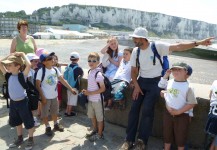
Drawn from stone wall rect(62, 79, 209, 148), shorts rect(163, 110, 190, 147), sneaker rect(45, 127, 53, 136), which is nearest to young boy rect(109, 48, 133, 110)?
stone wall rect(62, 79, 209, 148)

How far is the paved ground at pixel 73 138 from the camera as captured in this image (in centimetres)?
397

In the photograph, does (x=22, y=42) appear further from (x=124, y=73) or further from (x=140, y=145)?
(x=140, y=145)

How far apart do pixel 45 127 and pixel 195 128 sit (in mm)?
2469

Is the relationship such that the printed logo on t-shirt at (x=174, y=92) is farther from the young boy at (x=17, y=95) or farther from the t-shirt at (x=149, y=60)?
the young boy at (x=17, y=95)

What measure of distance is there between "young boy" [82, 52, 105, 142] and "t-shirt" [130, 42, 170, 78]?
23.6 inches

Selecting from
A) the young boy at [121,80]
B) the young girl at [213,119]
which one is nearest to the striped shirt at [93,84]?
the young boy at [121,80]

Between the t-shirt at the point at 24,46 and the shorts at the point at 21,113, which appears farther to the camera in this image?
the t-shirt at the point at 24,46

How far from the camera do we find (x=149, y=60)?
3.67 m

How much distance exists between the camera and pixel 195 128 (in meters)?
3.89

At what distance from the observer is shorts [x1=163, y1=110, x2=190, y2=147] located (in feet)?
11.2

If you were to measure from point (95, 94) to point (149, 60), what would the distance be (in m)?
1.00

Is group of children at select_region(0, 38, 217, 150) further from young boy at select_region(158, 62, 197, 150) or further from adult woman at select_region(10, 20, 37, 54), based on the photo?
adult woman at select_region(10, 20, 37, 54)

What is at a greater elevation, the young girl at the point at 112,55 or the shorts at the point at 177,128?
the young girl at the point at 112,55

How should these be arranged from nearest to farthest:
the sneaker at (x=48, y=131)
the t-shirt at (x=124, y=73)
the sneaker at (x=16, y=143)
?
the sneaker at (x=16, y=143) < the t-shirt at (x=124, y=73) < the sneaker at (x=48, y=131)
